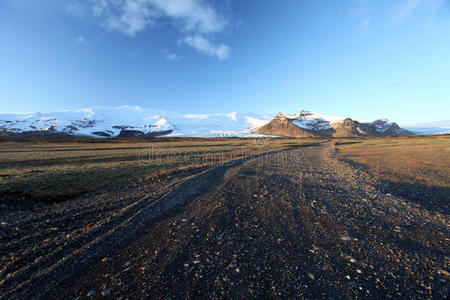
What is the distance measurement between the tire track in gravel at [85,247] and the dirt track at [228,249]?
0.10 feet

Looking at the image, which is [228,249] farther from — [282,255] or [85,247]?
[85,247]

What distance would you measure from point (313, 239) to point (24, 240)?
10191mm

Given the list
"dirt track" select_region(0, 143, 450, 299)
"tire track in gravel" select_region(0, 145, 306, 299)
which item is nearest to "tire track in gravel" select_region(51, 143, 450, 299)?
"dirt track" select_region(0, 143, 450, 299)

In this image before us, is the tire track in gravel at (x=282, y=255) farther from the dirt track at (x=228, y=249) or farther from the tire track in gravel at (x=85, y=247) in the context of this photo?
the tire track in gravel at (x=85, y=247)

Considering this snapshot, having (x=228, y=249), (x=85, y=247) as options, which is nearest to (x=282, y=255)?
(x=228, y=249)

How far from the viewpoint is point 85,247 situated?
19.2 feet

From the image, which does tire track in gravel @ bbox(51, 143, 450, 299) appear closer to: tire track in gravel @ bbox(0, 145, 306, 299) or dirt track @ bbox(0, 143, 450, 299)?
dirt track @ bbox(0, 143, 450, 299)

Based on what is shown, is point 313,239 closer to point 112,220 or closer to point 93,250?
point 93,250

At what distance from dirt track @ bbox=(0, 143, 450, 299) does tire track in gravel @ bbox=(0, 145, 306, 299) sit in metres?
0.03

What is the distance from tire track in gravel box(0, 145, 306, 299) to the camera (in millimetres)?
4328

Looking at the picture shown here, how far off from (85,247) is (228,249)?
4641mm

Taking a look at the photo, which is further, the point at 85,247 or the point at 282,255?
the point at 85,247

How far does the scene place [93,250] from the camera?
570 centimetres

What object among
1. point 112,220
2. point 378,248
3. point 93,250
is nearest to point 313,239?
point 378,248
